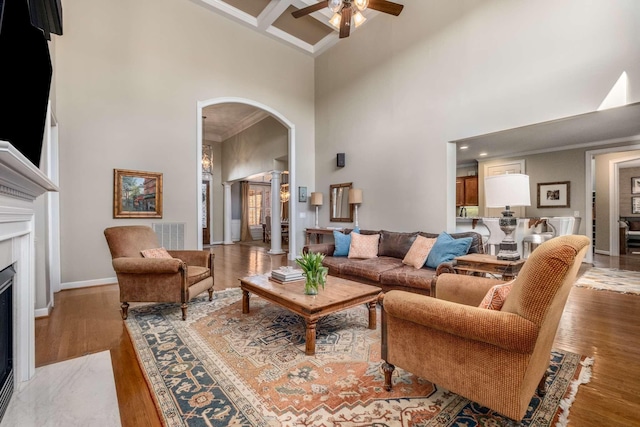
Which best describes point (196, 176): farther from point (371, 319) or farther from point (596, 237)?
point (596, 237)

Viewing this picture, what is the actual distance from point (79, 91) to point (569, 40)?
6.30 meters

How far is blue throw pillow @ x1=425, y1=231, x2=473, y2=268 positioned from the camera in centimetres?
344

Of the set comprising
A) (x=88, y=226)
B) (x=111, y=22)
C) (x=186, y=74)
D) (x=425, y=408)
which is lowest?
(x=425, y=408)

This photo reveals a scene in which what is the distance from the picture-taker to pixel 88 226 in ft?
14.2

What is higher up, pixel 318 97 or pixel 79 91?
pixel 318 97

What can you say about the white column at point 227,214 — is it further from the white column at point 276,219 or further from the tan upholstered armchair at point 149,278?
the tan upholstered armchair at point 149,278

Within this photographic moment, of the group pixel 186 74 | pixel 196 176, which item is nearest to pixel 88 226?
pixel 196 176

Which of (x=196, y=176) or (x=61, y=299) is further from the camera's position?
(x=196, y=176)

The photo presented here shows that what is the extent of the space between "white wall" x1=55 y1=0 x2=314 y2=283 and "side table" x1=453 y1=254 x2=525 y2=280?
425 centimetres

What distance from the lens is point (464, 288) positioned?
80.4 inches

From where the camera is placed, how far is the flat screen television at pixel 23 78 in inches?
53.4

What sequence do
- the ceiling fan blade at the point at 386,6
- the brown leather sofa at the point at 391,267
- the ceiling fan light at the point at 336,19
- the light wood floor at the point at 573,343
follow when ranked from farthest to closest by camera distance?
the ceiling fan light at the point at 336,19
the ceiling fan blade at the point at 386,6
the brown leather sofa at the point at 391,267
the light wood floor at the point at 573,343

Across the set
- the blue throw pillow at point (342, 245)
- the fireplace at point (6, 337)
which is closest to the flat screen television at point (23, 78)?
the fireplace at point (6, 337)

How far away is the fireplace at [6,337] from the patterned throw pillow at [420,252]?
3488 millimetres
